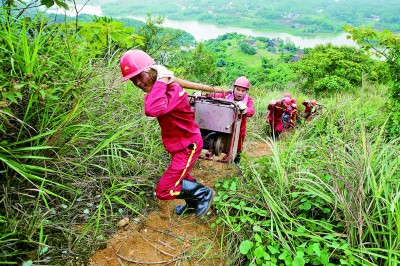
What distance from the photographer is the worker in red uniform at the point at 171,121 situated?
261 centimetres

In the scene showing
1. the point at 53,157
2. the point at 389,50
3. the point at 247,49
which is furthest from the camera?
the point at 247,49

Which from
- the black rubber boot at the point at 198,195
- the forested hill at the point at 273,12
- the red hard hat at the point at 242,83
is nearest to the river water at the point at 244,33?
the forested hill at the point at 273,12

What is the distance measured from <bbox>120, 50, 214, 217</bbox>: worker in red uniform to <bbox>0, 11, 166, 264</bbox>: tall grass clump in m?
0.40

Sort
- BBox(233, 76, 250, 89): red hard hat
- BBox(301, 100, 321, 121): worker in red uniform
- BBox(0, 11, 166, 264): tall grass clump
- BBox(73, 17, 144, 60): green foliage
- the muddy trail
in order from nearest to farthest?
BBox(0, 11, 166, 264): tall grass clump, the muddy trail, BBox(73, 17, 144, 60): green foliage, BBox(233, 76, 250, 89): red hard hat, BBox(301, 100, 321, 121): worker in red uniform

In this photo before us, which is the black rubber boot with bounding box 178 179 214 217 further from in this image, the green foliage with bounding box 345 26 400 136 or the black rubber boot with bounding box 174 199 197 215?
the green foliage with bounding box 345 26 400 136

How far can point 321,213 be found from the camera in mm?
2648

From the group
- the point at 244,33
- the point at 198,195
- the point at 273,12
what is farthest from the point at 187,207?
the point at 273,12

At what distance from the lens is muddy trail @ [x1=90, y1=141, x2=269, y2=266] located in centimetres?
250

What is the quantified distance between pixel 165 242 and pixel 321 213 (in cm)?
137

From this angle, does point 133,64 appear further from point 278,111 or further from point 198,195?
point 278,111

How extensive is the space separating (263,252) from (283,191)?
67 centimetres

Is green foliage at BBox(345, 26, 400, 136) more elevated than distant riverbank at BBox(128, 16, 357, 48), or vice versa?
green foliage at BBox(345, 26, 400, 136)

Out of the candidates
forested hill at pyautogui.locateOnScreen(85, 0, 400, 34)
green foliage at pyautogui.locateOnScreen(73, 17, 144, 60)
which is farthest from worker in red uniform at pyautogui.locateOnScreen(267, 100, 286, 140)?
forested hill at pyautogui.locateOnScreen(85, 0, 400, 34)

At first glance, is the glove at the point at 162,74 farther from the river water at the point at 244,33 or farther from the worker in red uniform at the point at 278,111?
the river water at the point at 244,33
